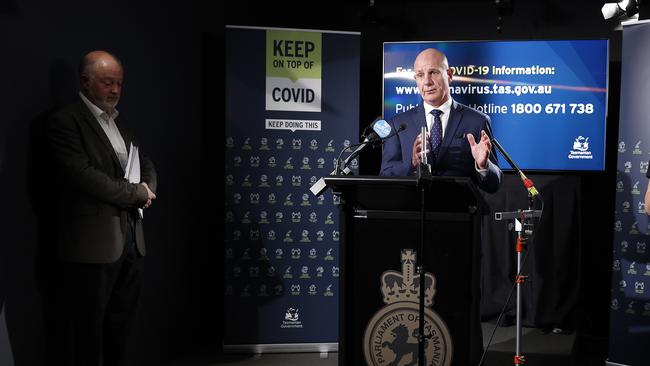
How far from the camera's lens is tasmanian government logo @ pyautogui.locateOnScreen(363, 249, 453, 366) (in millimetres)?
3008

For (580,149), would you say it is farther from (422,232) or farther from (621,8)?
(422,232)

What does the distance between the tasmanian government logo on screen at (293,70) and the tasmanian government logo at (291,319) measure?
1468mm

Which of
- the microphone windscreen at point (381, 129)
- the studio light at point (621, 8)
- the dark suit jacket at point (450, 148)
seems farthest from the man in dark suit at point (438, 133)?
the studio light at point (621, 8)

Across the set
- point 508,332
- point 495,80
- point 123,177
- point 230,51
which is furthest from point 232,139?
point 508,332

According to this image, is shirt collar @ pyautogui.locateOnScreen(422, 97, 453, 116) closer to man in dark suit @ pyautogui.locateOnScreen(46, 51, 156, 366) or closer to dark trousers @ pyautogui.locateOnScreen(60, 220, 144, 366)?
man in dark suit @ pyautogui.locateOnScreen(46, 51, 156, 366)

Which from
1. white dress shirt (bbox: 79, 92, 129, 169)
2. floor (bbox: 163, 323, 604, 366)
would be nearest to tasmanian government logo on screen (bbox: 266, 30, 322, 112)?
white dress shirt (bbox: 79, 92, 129, 169)

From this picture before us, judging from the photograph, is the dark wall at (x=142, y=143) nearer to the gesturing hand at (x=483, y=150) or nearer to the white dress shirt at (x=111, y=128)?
the white dress shirt at (x=111, y=128)

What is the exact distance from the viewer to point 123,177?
349 centimetres

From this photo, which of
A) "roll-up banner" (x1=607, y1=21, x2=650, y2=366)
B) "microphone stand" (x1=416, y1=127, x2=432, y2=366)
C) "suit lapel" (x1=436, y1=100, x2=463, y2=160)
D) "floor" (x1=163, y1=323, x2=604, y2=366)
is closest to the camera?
"microphone stand" (x1=416, y1=127, x2=432, y2=366)

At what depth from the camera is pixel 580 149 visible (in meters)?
5.02

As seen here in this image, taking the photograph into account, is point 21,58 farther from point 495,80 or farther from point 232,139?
point 495,80

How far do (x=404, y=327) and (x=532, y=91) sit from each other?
276 cm

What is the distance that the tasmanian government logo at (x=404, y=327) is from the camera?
301cm

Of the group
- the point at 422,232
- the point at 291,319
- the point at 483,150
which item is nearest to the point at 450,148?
the point at 483,150
